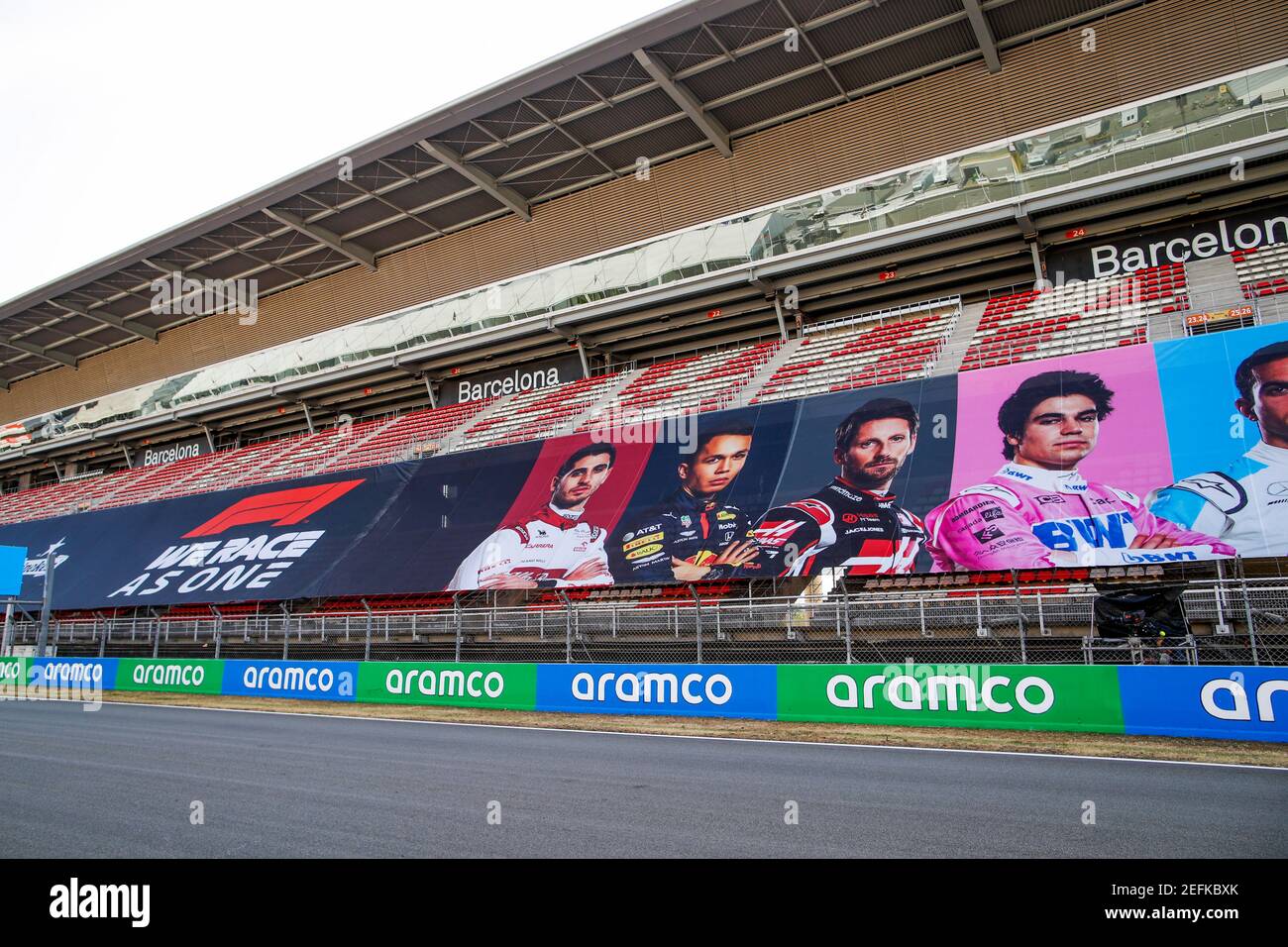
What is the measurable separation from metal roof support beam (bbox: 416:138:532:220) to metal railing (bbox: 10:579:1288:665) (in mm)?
15456

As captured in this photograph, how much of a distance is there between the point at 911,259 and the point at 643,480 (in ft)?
32.7

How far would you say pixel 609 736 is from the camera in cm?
1109

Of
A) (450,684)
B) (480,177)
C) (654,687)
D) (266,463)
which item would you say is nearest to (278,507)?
(266,463)

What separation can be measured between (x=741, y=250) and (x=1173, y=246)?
10779 millimetres

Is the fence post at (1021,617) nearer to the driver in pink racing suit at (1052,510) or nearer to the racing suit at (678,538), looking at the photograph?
the driver in pink racing suit at (1052,510)

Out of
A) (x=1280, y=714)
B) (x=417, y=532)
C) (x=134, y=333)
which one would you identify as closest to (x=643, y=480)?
(x=417, y=532)

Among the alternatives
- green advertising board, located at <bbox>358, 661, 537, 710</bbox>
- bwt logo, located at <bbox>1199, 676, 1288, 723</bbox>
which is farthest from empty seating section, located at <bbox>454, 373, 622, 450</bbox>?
bwt logo, located at <bbox>1199, 676, 1288, 723</bbox>

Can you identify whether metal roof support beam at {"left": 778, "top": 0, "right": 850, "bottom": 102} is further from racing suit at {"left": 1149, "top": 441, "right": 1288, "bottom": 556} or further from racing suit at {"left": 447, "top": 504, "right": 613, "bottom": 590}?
racing suit at {"left": 1149, "top": 441, "right": 1288, "bottom": 556}

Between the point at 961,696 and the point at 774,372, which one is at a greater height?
the point at 774,372

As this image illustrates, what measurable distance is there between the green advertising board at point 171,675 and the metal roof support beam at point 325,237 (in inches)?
693

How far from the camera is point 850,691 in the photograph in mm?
11484

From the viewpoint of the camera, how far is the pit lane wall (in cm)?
931

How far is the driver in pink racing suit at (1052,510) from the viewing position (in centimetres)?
1269

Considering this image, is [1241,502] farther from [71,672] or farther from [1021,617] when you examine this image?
[71,672]
